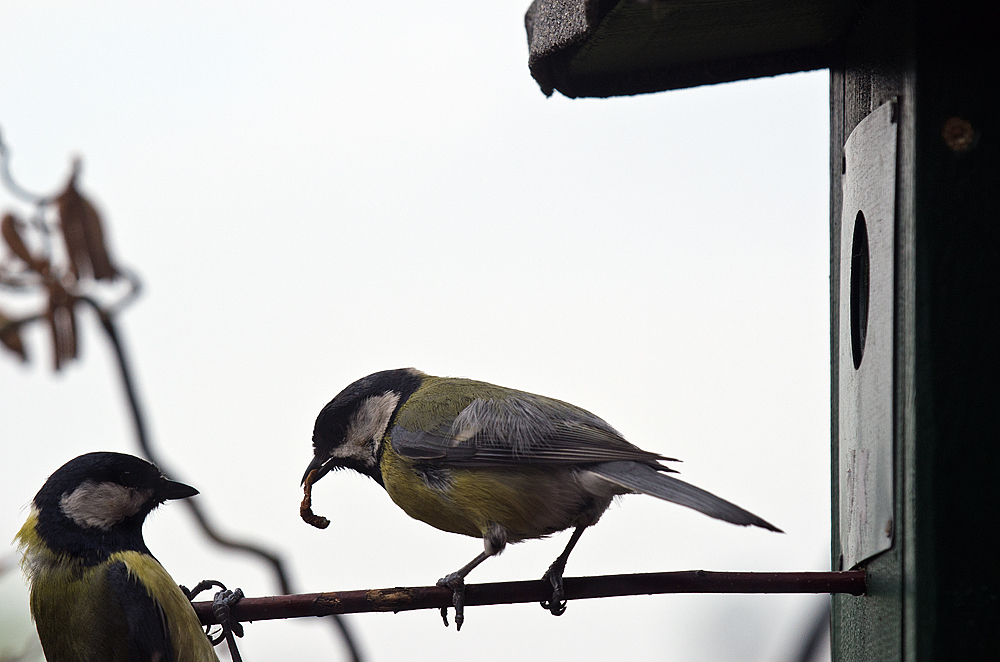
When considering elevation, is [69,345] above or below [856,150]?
below

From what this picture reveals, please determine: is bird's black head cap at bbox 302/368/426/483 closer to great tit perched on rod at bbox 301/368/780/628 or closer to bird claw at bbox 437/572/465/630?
great tit perched on rod at bbox 301/368/780/628

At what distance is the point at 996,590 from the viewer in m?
1.63

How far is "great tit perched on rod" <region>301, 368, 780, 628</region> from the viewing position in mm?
2104

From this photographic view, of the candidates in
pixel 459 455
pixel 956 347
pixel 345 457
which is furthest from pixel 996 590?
pixel 345 457

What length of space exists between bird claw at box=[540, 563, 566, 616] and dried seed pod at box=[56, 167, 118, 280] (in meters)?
1.09

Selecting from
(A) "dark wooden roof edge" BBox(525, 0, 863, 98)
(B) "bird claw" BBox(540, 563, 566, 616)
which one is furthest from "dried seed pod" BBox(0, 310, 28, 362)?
(A) "dark wooden roof edge" BBox(525, 0, 863, 98)

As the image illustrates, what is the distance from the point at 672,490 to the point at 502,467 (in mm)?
454

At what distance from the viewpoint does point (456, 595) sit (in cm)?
185

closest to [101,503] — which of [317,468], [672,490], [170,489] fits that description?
[170,489]

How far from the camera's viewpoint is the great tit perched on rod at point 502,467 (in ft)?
6.90

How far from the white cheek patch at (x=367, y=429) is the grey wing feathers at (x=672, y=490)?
0.61 meters

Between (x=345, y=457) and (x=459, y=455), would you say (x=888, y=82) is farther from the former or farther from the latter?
(x=345, y=457)

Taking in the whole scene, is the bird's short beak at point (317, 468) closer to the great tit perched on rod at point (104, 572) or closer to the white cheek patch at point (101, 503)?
the great tit perched on rod at point (104, 572)

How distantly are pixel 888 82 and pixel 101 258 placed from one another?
5.30ft
